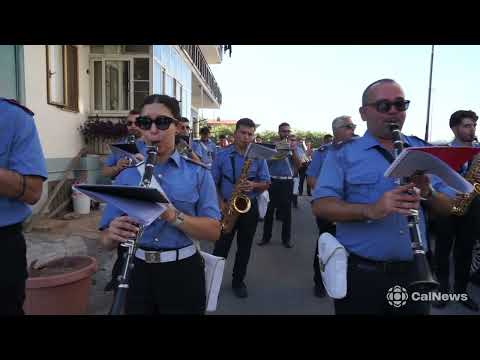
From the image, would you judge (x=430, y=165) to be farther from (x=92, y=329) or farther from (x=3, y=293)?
(x=3, y=293)

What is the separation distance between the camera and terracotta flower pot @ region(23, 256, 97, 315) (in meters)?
3.08

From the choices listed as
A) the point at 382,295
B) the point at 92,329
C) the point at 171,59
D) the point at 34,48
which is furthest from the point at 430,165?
the point at 171,59

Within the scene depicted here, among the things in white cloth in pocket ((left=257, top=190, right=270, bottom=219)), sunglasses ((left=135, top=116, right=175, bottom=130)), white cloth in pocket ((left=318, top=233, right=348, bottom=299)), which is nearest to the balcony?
white cloth in pocket ((left=257, top=190, right=270, bottom=219))

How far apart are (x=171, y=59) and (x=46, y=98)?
6968 millimetres

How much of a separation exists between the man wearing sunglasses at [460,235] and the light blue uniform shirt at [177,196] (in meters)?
3.25

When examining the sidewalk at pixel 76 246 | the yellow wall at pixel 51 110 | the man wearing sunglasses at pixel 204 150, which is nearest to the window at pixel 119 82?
the yellow wall at pixel 51 110

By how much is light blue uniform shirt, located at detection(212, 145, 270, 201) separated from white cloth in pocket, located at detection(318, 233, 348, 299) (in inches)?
104

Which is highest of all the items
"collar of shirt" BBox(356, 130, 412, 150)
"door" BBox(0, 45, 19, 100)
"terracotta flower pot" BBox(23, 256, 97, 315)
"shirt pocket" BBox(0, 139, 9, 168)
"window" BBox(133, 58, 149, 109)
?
"window" BBox(133, 58, 149, 109)

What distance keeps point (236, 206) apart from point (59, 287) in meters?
2.19

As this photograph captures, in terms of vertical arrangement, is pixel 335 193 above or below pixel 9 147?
below

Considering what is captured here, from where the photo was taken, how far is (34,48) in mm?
6781

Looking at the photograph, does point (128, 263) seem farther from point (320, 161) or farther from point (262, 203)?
point (320, 161)

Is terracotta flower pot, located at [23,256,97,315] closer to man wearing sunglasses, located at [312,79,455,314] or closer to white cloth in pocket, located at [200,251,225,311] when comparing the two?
white cloth in pocket, located at [200,251,225,311]

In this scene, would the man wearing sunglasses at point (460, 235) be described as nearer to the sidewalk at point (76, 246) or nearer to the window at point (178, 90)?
the sidewalk at point (76, 246)
